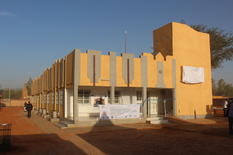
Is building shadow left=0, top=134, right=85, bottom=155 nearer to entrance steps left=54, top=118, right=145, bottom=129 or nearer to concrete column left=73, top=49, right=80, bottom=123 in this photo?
entrance steps left=54, top=118, right=145, bottom=129

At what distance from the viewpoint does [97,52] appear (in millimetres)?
18391

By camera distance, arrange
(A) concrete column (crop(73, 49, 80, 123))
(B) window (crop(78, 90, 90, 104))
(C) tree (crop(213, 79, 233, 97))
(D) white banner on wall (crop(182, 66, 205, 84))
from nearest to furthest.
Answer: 1. (A) concrete column (crop(73, 49, 80, 123))
2. (B) window (crop(78, 90, 90, 104))
3. (D) white banner on wall (crop(182, 66, 205, 84))
4. (C) tree (crop(213, 79, 233, 97))

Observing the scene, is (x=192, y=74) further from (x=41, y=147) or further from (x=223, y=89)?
(x=223, y=89)

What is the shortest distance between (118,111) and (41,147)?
8.95 m

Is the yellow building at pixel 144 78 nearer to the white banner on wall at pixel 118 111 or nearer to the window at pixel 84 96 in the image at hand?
the window at pixel 84 96

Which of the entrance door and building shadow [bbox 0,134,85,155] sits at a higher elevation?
the entrance door

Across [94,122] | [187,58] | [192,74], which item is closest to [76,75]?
[94,122]

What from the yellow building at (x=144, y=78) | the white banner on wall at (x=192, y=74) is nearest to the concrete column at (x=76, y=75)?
the yellow building at (x=144, y=78)

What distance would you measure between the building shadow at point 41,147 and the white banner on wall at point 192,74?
575 inches

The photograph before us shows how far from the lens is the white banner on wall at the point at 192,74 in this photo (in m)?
22.4

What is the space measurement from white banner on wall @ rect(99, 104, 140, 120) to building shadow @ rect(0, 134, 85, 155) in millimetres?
6371

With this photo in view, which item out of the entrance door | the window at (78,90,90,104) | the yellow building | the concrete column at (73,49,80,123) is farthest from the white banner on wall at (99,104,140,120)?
the entrance door

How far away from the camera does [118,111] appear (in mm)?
18156

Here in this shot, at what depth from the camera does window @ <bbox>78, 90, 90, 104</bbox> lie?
20781mm
